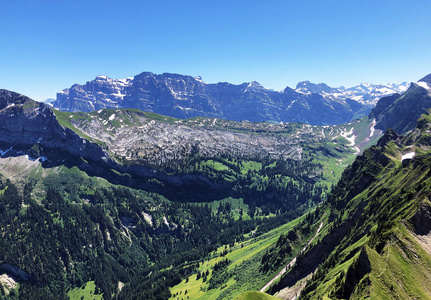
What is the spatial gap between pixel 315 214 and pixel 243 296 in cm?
12668

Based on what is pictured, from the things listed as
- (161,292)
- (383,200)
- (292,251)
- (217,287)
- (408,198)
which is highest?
(408,198)

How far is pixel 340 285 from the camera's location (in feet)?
209

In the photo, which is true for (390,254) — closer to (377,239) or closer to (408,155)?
(377,239)

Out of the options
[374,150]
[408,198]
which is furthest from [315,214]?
[408,198]

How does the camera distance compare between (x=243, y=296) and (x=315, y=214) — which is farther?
(x=315, y=214)

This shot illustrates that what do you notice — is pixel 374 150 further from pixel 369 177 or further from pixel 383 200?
pixel 383 200

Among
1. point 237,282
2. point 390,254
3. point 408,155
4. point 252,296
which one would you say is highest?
→ point 408,155

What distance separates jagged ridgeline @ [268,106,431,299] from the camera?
173ft

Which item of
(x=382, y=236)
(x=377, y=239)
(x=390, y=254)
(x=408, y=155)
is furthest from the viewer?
(x=408, y=155)

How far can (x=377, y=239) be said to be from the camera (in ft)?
225

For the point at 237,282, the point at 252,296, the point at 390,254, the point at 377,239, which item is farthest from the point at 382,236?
the point at 237,282

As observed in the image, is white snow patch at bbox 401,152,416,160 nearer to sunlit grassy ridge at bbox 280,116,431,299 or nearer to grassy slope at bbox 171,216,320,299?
sunlit grassy ridge at bbox 280,116,431,299

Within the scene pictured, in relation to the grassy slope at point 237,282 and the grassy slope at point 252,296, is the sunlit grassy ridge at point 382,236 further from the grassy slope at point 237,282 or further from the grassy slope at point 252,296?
the grassy slope at point 237,282

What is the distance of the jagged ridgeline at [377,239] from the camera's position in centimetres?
5281
